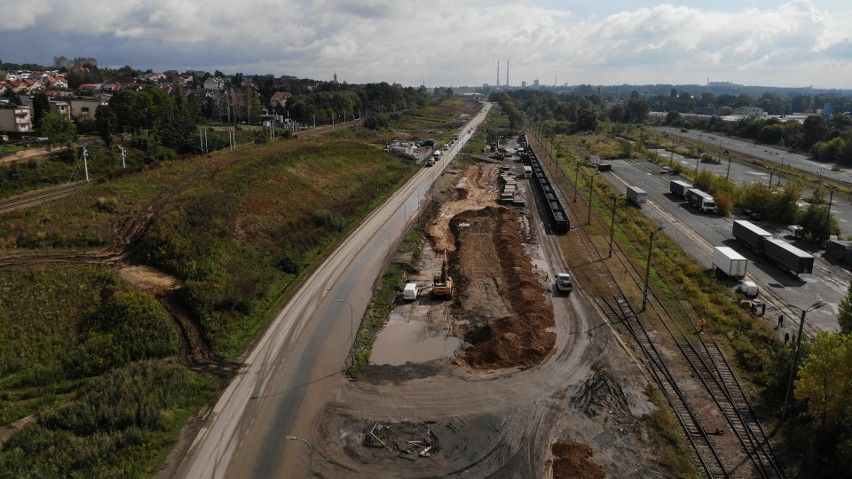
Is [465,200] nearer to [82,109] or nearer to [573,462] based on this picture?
[573,462]

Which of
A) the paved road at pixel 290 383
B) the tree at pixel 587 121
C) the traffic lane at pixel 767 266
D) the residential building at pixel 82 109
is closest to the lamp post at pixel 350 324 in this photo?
the paved road at pixel 290 383

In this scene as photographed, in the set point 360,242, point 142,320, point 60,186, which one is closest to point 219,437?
point 142,320

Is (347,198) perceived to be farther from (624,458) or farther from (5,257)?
(624,458)

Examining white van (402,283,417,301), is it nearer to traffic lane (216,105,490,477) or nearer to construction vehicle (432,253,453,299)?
construction vehicle (432,253,453,299)

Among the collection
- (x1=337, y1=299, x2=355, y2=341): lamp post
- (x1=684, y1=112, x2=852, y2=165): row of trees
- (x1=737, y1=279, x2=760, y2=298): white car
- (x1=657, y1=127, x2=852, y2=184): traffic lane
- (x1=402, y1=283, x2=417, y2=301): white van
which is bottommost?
(x1=337, y1=299, x2=355, y2=341): lamp post

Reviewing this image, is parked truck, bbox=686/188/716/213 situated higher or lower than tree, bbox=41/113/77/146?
lower

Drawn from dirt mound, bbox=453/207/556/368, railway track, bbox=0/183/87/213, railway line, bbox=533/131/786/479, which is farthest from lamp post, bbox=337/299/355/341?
railway track, bbox=0/183/87/213

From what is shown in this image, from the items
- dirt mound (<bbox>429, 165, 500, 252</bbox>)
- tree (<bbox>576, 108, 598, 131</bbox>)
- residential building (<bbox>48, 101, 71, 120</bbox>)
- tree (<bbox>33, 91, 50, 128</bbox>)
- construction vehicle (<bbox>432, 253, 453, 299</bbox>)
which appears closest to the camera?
construction vehicle (<bbox>432, 253, 453, 299</bbox>)
